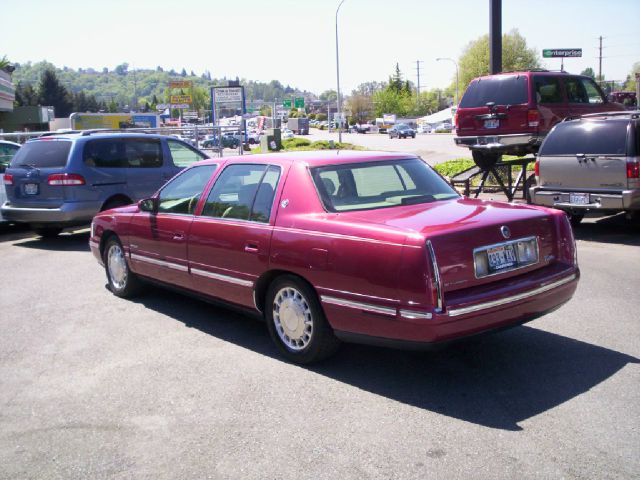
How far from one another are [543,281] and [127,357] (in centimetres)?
335

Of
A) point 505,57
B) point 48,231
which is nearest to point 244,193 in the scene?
point 48,231

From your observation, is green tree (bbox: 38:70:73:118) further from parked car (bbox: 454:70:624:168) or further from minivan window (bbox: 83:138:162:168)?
parked car (bbox: 454:70:624:168)

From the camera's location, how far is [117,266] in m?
7.80

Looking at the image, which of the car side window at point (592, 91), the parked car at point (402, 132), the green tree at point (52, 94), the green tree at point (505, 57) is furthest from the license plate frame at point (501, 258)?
the green tree at point (52, 94)

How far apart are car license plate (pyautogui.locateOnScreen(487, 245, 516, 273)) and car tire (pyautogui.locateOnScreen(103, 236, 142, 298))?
4181mm

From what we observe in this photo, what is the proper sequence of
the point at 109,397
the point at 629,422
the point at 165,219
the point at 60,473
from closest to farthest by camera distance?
1. the point at 60,473
2. the point at 629,422
3. the point at 109,397
4. the point at 165,219

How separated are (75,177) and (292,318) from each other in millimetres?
7394

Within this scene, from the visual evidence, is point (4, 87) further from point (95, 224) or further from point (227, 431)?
point (227, 431)

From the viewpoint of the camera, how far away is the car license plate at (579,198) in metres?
10.5

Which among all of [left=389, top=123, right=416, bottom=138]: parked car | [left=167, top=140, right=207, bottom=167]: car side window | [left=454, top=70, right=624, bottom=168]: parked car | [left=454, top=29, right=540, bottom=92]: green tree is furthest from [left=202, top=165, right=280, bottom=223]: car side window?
[left=454, top=29, right=540, bottom=92]: green tree

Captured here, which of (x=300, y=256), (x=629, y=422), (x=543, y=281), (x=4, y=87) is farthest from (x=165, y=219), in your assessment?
(x=4, y=87)

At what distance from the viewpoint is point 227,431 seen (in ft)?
13.9

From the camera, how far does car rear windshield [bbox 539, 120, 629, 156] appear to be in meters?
10.2

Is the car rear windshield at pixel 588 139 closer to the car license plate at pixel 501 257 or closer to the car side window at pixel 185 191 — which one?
the car license plate at pixel 501 257
